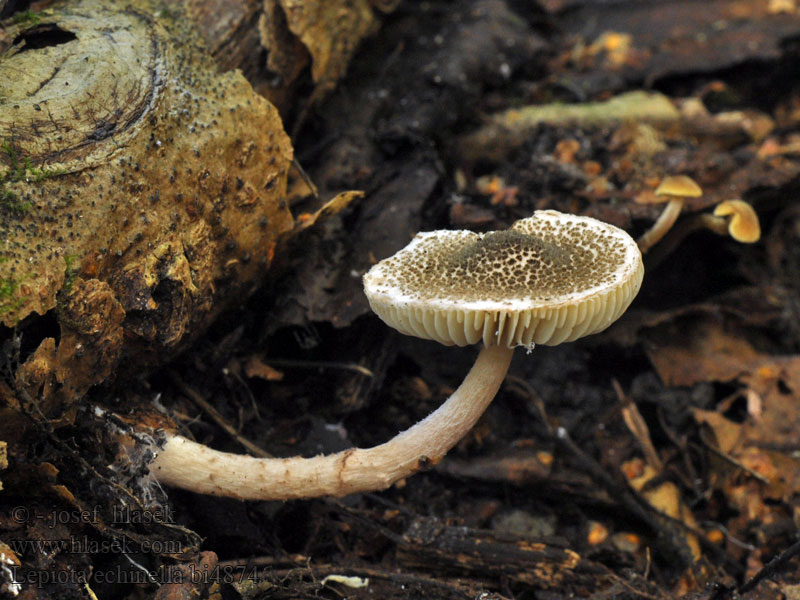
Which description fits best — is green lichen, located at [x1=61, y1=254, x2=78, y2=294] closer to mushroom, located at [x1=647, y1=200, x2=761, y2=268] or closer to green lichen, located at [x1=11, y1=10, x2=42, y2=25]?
green lichen, located at [x1=11, y1=10, x2=42, y2=25]

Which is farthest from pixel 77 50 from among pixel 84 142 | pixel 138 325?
pixel 138 325

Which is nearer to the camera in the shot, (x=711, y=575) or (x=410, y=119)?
(x=711, y=575)

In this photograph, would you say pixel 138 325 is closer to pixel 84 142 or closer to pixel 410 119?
pixel 84 142

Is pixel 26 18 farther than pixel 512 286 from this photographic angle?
Yes

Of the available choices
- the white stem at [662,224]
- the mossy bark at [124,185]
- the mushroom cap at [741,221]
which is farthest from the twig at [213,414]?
the mushroom cap at [741,221]

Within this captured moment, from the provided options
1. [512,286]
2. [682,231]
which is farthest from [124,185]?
[682,231]

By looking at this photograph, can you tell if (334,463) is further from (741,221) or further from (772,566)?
(741,221)
